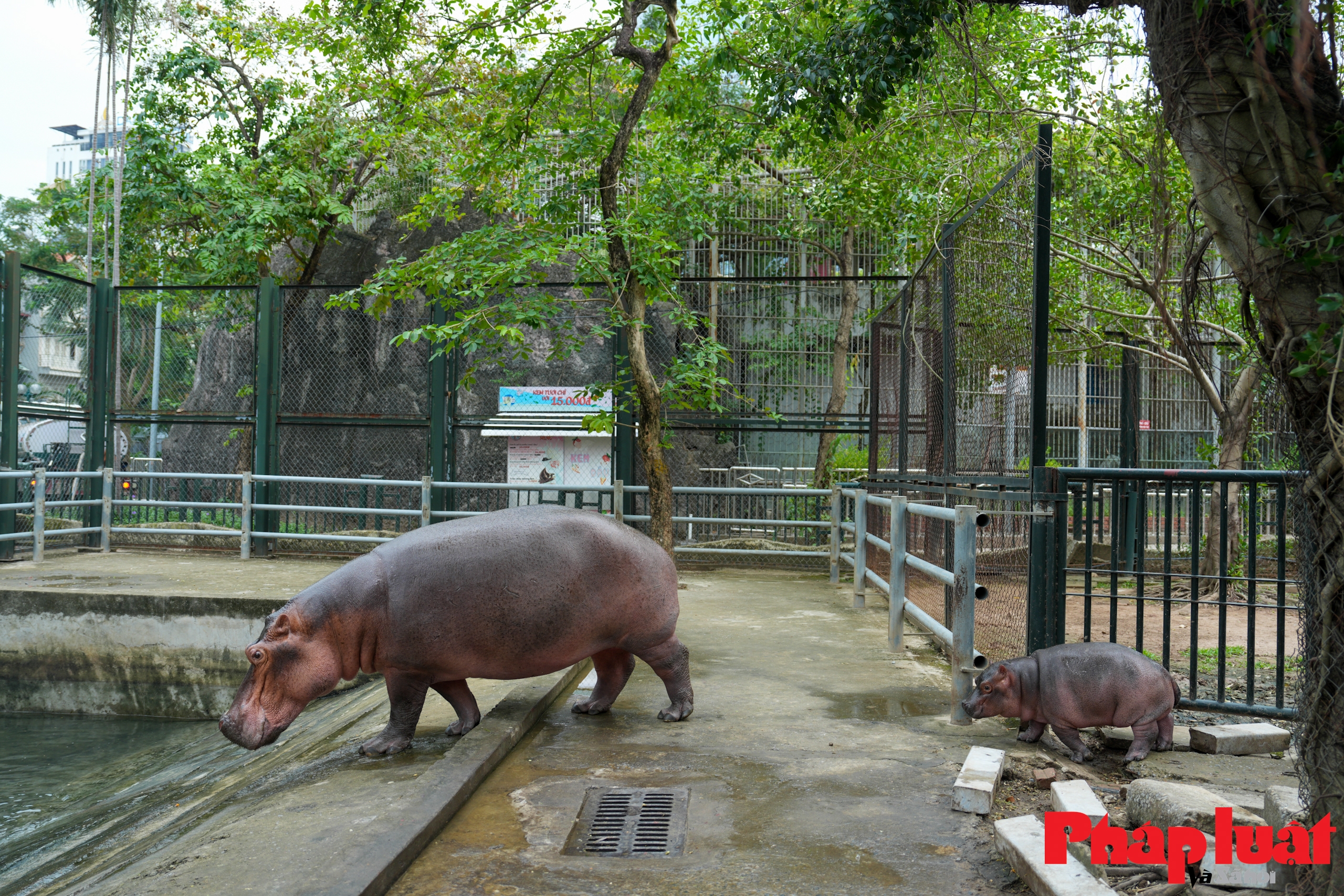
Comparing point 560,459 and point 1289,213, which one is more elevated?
point 1289,213

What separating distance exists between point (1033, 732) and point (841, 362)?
896 centimetres

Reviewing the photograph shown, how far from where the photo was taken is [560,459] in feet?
37.2

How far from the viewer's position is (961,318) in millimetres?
5918

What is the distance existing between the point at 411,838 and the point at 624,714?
1854 mm

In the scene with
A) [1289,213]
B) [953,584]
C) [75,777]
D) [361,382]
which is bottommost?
[75,777]

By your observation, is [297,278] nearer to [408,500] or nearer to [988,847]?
[408,500]

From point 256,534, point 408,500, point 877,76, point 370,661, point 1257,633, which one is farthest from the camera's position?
point 408,500

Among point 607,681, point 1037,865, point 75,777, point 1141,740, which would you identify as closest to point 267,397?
point 75,777

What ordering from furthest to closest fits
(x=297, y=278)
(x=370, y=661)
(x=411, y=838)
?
1. (x=297, y=278)
2. (x=370, y=661)
3. (x=411, y=838)

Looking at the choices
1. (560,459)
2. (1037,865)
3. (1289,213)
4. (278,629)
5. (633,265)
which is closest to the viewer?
(1289,213)

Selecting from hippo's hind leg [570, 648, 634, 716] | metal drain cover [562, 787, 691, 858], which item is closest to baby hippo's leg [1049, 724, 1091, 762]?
metal drain cover [562, 787, 691, 858]

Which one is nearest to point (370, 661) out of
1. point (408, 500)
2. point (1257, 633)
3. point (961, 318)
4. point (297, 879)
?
point (297, 879)

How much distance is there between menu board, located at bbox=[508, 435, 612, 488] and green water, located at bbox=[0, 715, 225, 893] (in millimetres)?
4651

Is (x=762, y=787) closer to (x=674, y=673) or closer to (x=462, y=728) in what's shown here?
(x=674, y=673)
